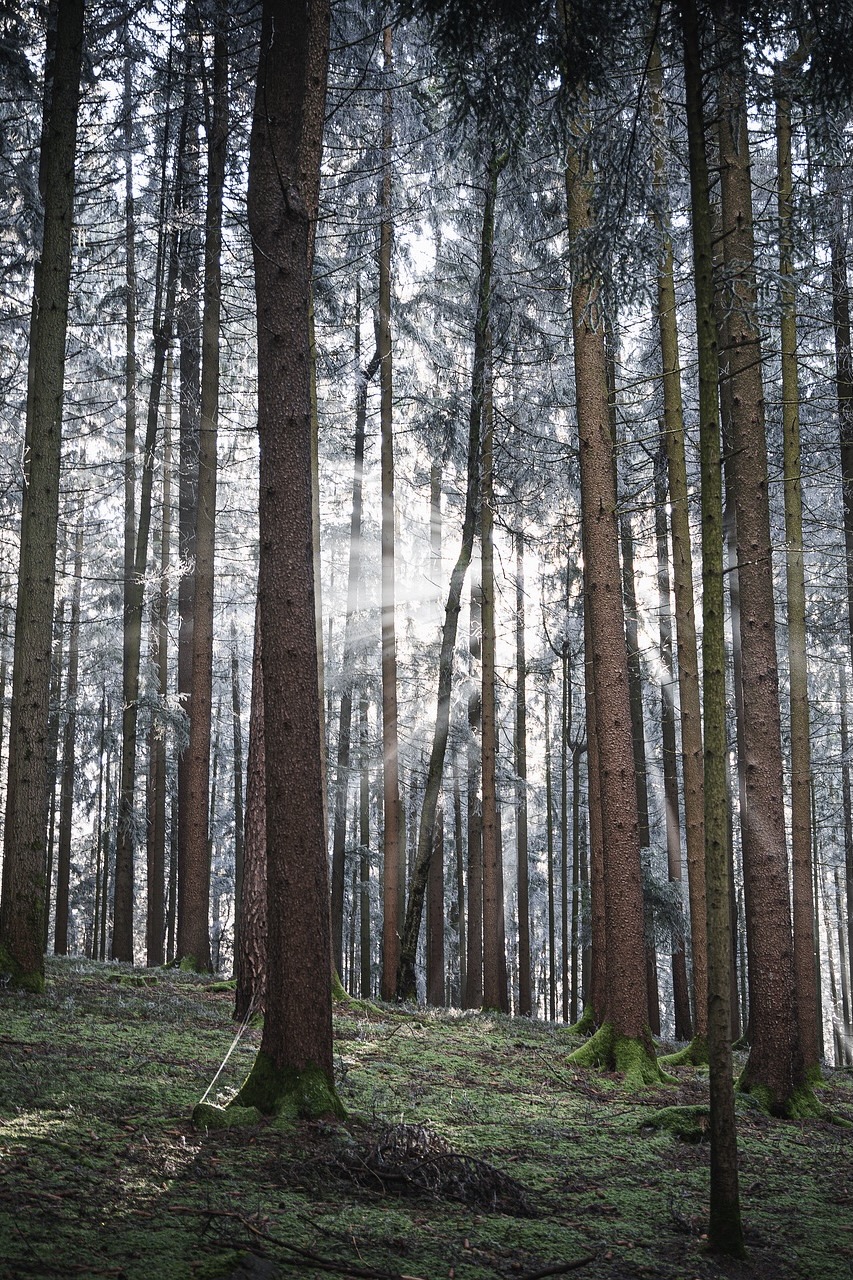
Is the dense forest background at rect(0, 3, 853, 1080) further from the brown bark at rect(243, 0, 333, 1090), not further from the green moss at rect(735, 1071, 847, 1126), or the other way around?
the green moss at rect(735, 1071, 847, 1126)

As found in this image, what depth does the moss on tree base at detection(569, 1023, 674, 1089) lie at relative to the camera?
8.66m

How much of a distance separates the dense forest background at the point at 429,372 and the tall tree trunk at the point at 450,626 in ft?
0.25

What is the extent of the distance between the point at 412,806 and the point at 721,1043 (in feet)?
85.8

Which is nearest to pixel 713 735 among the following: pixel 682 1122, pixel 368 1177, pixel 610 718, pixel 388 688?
pixel 368 1177

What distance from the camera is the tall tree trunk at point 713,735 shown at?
4.31 metres

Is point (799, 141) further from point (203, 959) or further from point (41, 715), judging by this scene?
point (203, 959)

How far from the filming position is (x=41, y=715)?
8961 mm

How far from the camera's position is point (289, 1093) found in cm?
536

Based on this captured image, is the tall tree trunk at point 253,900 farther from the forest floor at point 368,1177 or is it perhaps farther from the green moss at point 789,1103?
the green moss at point 789,1103

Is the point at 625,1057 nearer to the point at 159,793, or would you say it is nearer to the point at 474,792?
the point at 474,792

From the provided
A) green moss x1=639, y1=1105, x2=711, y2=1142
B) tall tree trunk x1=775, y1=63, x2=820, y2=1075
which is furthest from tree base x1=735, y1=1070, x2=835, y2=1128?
tall tree trunk x1=775, y1=63, x2=820, y2=1075

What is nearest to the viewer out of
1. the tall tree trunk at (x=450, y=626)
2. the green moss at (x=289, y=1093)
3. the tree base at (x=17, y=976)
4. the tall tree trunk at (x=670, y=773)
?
the green moss at (x=289, y=1093)

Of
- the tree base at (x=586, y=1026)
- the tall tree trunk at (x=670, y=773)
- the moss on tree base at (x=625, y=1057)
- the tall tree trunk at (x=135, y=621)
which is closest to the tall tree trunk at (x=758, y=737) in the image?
the moss on tree base at (x=625, y=1057)

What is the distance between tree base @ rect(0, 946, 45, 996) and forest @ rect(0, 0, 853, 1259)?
39 millimetres
